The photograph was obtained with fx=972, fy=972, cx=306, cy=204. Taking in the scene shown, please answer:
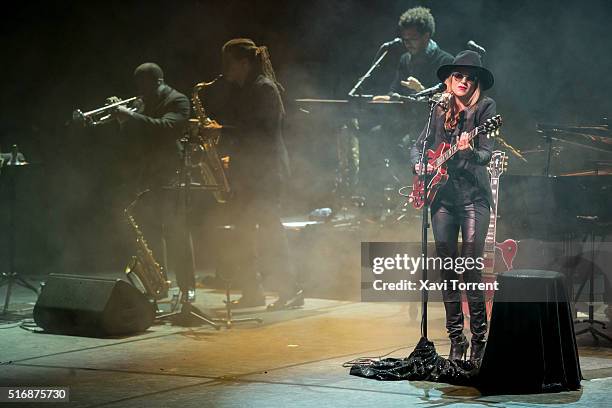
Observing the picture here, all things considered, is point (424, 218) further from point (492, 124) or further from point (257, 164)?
point (257, 164)

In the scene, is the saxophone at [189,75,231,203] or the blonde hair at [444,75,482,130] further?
the saxophone at [189,75,231,203]

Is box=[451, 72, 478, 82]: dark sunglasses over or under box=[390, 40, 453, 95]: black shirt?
under

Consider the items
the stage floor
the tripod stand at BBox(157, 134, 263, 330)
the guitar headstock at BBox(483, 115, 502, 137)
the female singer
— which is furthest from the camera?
the tripod stand at BBox(157, 134, 263, 330)

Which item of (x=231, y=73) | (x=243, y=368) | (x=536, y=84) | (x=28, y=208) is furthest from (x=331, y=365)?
(x=28, y=208)

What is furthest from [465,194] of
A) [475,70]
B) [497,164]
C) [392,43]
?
[392,43]

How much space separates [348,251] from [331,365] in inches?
138

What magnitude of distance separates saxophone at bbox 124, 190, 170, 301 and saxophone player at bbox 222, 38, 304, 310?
2.57 ft

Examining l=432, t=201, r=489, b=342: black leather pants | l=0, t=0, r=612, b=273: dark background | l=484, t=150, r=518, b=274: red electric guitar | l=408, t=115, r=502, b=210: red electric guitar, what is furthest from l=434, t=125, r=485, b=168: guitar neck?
l=0, t=0, r=612, b=273: dark background

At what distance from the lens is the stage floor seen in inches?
215

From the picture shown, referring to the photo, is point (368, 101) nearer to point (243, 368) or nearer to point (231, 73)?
point (231, 73)

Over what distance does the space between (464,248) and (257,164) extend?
2987 millimetres

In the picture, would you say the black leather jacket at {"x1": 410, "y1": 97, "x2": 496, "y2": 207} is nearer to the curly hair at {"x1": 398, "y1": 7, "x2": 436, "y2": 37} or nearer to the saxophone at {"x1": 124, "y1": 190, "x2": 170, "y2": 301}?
the curly hair at {"x1": 398, "y1": 7, "x2": 436, "y2": 37}

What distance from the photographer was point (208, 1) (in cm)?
1167

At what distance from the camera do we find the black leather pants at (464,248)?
6297 mm
